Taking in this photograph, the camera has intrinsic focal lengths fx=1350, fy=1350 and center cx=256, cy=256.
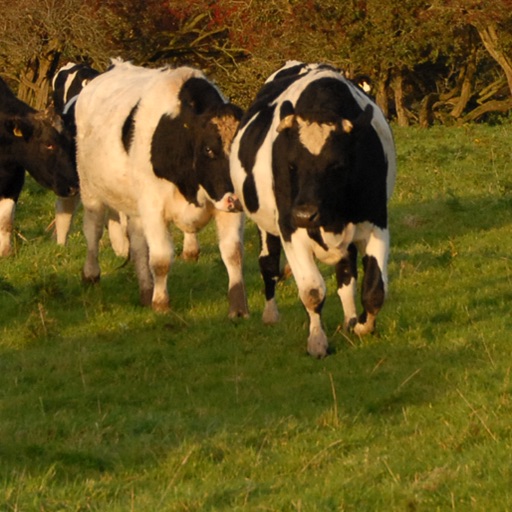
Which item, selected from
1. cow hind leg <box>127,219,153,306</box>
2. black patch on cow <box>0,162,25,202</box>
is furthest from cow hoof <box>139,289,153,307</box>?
black patch on cow <box>0,162,25,202</box>

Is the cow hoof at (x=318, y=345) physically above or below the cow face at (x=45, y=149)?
above

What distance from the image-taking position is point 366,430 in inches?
314

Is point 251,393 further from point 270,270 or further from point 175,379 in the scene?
point 270,270

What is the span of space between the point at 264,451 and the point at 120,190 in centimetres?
552

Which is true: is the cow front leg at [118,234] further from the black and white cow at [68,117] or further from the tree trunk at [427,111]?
the tree trunk at [427,111]

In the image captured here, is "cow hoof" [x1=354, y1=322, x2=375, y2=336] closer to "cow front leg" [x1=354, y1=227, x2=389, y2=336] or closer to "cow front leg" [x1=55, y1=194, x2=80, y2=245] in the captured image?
"cow front leg" [x1=354, y1=227, x2=389, y2=336]

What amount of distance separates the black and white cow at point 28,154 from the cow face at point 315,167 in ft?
17.4

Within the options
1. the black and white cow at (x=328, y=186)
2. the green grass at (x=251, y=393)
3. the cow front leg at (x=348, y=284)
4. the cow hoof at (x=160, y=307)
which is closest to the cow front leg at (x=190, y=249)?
the green grass at (x=251, y=393)

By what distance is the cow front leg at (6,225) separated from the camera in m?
15.1

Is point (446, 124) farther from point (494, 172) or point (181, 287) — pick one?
point (181, 287)

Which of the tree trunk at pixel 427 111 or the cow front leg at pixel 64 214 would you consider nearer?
the cow front leg at pixel 64 214

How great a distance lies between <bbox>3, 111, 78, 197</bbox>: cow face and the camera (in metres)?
15.1

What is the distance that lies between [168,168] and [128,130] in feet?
2.36

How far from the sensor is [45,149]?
15312 mm
